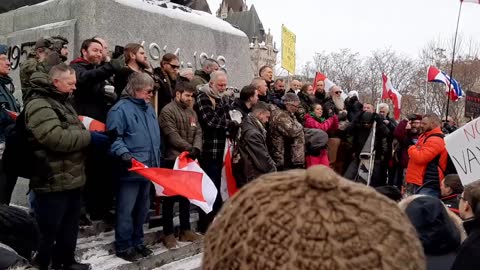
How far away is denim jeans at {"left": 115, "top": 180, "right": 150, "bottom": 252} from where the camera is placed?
4426 mm

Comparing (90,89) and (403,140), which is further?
(403,140)

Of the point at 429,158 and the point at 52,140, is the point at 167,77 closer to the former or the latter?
the point at 52,140

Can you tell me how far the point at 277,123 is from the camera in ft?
20.3

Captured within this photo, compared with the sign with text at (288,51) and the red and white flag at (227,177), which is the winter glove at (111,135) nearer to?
the red and white flag at (227,177)

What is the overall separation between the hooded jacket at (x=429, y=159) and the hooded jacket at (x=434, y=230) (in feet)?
11.5

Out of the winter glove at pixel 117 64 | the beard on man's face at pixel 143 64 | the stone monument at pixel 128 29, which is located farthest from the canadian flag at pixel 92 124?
the stone monument at pixel 128 29

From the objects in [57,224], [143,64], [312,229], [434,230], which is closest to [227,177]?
[143,64]

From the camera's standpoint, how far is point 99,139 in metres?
4.08

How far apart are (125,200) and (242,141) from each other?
5.35 ft

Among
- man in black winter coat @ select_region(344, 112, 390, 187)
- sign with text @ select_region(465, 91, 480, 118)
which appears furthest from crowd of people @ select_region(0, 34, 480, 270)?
sign with text @ select_region(465, 91, 480, 118)

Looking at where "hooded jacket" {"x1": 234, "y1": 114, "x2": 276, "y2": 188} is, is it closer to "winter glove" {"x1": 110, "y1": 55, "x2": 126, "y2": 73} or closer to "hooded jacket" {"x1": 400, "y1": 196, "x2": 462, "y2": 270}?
"winter glove" {"x1": 110, "y1": 55, "x2": 126, "y2": 73}

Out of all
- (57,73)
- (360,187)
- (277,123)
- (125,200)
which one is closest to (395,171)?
(277,123)

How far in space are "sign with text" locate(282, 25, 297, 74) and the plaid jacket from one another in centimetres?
609

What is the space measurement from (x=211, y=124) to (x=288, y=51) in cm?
665
